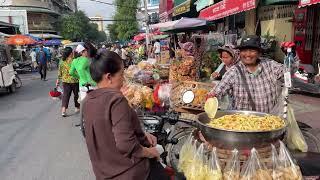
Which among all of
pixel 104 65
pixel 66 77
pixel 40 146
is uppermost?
pixel 104 65

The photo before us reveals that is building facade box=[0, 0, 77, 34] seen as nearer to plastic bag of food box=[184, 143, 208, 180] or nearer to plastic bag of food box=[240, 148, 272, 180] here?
plastic bag of food box=[184, 143, 208, 180]

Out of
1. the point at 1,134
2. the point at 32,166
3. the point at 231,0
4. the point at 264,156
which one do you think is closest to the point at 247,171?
the point at 264,156

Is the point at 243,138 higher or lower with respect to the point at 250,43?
lower

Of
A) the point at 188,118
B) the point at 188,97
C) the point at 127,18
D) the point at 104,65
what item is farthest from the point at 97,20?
the point at 104,65

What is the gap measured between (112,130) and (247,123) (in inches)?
52.8

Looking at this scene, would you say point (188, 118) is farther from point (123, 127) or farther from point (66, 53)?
point (66, 53)

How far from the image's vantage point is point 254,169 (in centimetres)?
288

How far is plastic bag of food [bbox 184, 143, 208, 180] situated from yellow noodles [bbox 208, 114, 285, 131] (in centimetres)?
26

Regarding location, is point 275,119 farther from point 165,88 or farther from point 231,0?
point 231,0

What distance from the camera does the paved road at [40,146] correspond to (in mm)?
5324

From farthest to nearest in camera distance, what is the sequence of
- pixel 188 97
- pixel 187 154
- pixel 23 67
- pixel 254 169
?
1. pixel 23 67
2. pixel 188 97
3. pixel 187 154
4. pixel 254 169

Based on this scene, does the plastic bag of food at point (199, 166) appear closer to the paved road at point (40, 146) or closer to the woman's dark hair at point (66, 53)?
the paved road at point (40, 146)

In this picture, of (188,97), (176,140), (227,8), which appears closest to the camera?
(176,140)

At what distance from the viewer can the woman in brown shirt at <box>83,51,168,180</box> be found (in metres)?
2.27
